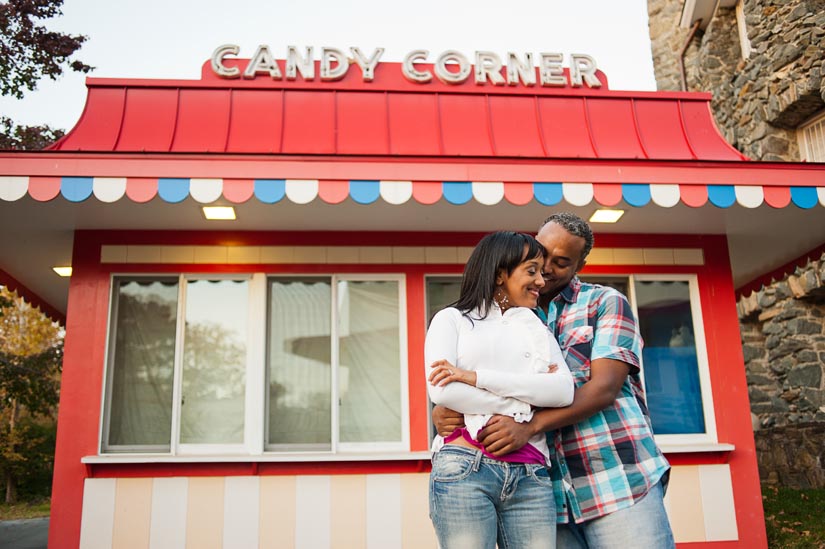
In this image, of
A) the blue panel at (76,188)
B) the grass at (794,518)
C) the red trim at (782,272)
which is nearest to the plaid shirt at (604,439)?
the blue panel at (76,188)

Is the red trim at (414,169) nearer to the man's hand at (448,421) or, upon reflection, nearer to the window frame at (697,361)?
the window frame at (697,361)

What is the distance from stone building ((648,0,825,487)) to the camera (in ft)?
32.5

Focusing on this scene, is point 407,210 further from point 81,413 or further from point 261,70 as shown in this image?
point 81,413

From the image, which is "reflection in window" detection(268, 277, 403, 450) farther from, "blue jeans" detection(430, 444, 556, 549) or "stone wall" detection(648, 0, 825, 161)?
"stone wall" detection(648, 0, 825, 161)

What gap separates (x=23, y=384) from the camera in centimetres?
1055

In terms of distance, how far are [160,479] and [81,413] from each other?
2.83ft

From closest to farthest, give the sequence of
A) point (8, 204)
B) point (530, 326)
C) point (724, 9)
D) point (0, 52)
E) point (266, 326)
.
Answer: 1. point (530, 326)
2. point (8, 204)
3. point (266, 326)
4. point (0, 52)
5. point (724, 9)

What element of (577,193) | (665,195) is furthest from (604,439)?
(665,195)

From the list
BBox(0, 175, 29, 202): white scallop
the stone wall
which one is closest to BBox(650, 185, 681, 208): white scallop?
BBox(0, 175, 29, 202): white scallop

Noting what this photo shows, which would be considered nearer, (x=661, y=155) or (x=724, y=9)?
(x=661, y=155)

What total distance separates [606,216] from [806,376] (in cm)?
628

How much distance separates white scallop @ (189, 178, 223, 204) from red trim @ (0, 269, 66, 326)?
361 centimetres

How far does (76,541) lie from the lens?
217 inches

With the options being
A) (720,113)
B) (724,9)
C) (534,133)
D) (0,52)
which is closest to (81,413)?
(534,133)
